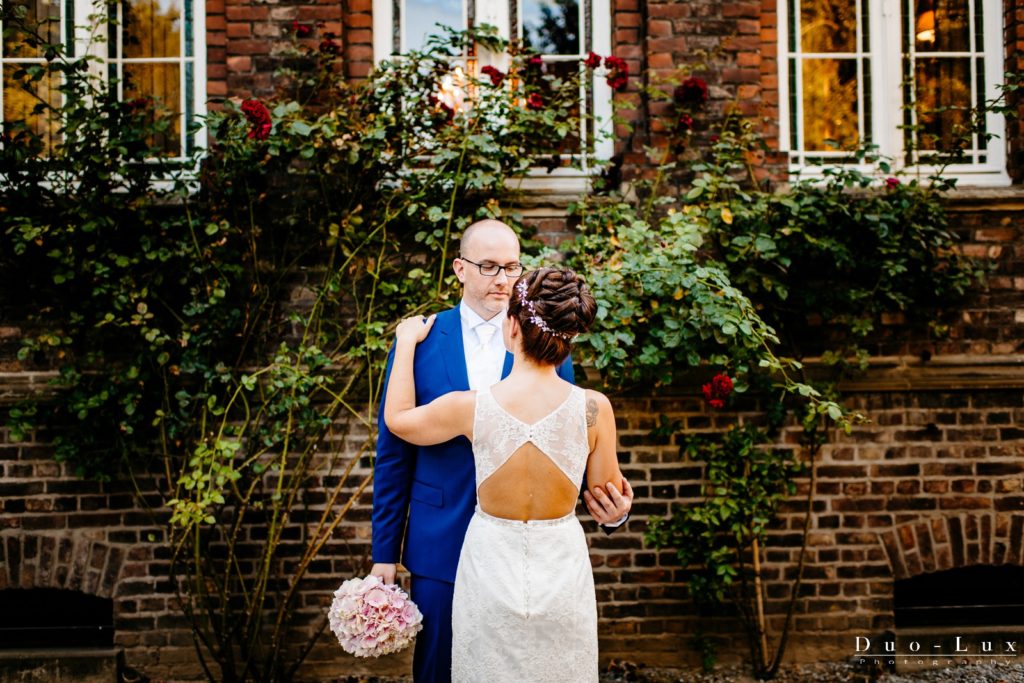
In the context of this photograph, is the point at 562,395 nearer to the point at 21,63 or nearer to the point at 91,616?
the point at 91,616

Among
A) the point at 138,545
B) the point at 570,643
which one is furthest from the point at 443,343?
the point at 138,545

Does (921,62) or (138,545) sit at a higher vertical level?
(921,62)

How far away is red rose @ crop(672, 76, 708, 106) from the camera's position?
4.25 m

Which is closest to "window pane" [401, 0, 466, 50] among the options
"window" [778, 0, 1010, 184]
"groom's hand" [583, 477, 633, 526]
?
"window" [778, 0, 1010, 184]

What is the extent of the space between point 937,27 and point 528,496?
4390 mm

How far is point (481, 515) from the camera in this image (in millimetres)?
2430

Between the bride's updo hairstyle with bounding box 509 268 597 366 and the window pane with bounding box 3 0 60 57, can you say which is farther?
the window pane with bounding box 3 0 60 57

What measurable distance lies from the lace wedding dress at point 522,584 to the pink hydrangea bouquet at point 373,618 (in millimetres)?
179

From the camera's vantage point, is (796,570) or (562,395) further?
(796,570)

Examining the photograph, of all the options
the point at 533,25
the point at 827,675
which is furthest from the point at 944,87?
the point at 827,675

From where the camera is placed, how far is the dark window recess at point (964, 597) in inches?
177

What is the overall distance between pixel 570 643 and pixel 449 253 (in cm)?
242

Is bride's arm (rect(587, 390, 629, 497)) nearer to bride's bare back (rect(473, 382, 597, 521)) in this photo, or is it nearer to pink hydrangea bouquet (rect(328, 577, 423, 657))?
bride's bare back (rect(473, 382, 597, 521))

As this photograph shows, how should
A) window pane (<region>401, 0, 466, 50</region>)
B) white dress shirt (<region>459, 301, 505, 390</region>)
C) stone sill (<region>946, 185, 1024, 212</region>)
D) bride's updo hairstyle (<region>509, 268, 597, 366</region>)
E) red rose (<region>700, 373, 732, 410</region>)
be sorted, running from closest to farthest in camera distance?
bride's updo hairstyle (<region>509, 268, 597, 366</region>)
white dress shirt (<region>459, 301, 505, 390</region>)
red rose (<region>700, 373, 732, 410</region>)
stone sill (<region>946, 185, 1024, 212</region>)
window pane (<region>401, 0, 466, 50</region>)
